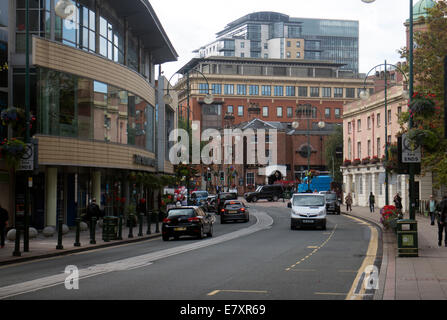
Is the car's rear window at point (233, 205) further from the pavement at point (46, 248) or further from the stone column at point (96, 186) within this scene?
the pavement at point (46, 248)

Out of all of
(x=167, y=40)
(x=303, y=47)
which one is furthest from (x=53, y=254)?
(x=303, y=47)

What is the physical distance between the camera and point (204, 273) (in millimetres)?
15352

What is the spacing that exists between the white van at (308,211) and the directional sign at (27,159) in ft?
52.0

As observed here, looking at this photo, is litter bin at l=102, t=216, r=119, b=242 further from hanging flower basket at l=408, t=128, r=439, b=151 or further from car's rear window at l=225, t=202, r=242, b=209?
car's rear window at l=225, t=202, r=242, b=209

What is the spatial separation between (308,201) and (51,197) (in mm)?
12982

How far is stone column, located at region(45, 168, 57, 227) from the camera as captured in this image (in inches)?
1332

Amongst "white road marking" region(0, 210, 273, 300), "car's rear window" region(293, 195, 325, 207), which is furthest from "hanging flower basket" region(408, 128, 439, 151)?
"car's rear window" region(293, 195, 325, 207)

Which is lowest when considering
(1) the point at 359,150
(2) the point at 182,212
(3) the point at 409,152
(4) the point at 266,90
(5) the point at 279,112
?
(2) the point at 182,212

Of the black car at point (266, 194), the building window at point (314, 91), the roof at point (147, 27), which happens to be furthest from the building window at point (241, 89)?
the roof at point (147, 27)

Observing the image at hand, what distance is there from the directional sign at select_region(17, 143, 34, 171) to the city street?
10.9 ft

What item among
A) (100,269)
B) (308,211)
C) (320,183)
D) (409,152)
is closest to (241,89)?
(320,183)

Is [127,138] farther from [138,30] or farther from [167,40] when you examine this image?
[167,40]

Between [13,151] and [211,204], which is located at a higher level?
[13,151]

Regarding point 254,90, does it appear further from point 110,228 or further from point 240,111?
point 110,228
